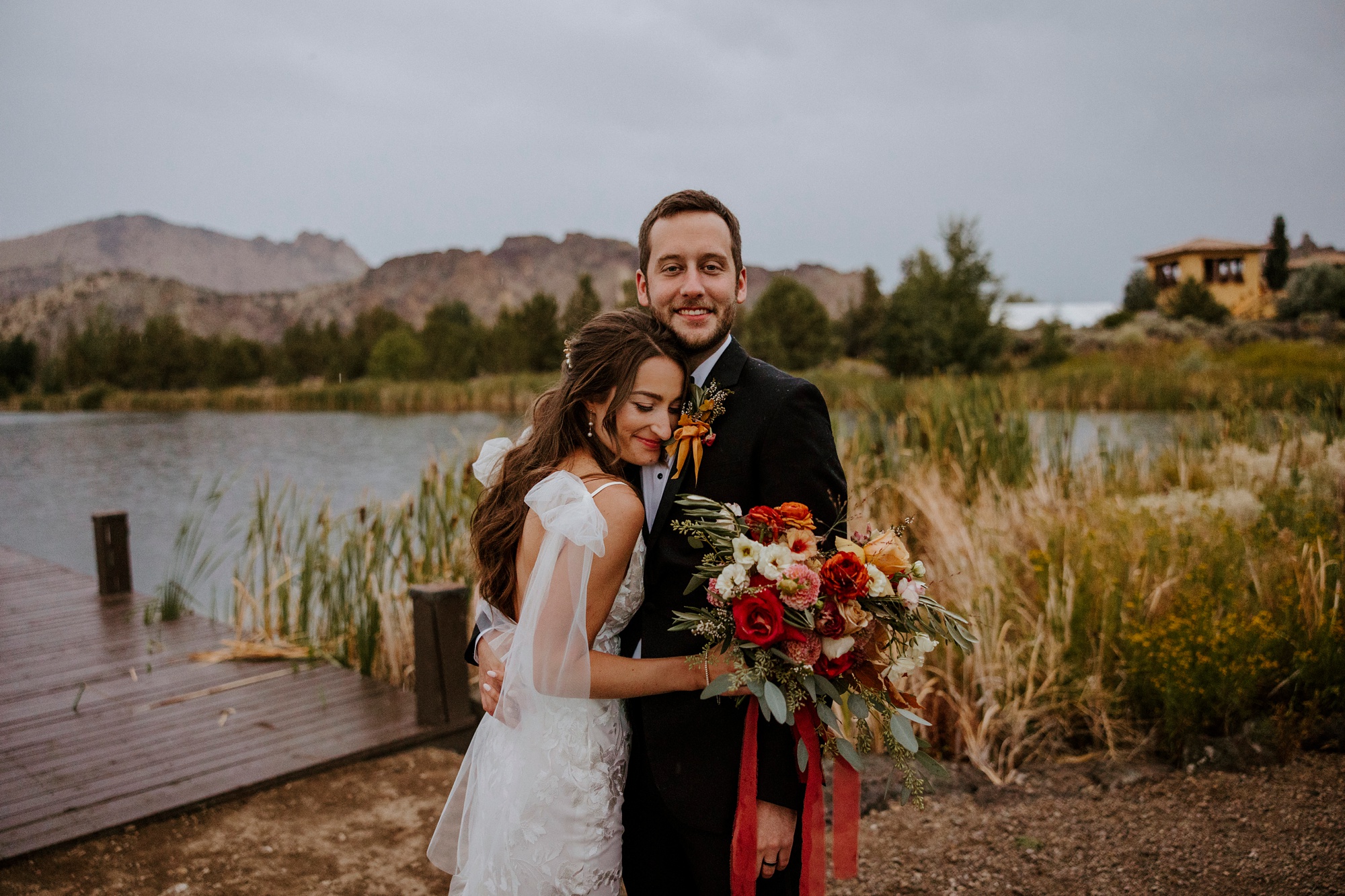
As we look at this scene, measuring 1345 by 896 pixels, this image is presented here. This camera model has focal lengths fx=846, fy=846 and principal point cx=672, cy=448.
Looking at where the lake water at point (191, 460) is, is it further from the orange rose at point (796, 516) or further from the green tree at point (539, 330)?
the green tree at point (539, 330)

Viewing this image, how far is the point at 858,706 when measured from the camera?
1.51 meters

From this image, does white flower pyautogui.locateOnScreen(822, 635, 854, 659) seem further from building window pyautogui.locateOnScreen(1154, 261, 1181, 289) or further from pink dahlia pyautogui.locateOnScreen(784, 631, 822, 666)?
building window pyautogui.locateOnScreen(1154, 261, 1181, 289)

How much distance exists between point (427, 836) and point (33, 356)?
3072 cm

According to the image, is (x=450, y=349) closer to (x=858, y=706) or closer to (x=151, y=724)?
(x=151, y=724)

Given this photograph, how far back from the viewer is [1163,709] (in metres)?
3.62

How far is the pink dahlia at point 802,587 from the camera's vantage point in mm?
1399

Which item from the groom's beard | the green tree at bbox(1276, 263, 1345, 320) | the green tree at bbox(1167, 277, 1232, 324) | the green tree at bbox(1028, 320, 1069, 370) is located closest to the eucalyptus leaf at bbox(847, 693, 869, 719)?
the groom's beard

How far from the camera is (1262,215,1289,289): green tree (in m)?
47.7

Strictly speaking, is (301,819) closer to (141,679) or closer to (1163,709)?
(141,679)

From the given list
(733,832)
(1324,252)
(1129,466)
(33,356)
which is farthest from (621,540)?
(1324,252)

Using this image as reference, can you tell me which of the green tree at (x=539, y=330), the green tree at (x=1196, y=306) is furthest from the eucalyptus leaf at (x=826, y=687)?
the green tree at (x=1196, y=306)

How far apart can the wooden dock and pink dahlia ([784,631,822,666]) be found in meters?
2.98

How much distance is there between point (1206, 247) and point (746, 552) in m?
57.5

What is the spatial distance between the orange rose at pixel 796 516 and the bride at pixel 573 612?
34 cm
